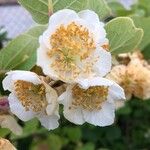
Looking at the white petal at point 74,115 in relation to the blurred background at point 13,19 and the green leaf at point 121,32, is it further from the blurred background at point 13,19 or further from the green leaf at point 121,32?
the blurred background at point 13,19

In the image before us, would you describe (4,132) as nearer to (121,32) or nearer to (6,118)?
(6,118)

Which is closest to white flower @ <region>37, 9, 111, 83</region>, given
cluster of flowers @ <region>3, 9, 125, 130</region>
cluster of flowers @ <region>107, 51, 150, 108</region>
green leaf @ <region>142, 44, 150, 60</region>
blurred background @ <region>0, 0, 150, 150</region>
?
cluster of flowers @ <region>3, 9, 125, 130</region>

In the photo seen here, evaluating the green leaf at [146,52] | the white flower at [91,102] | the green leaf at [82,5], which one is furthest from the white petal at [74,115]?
the green leaf at [146,52]

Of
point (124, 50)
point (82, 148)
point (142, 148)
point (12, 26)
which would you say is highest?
point (124, 50)

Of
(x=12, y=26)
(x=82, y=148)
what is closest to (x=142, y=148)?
(x=82, y=148)

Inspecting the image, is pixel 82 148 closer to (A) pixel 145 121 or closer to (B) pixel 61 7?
(A) pixel 145 121

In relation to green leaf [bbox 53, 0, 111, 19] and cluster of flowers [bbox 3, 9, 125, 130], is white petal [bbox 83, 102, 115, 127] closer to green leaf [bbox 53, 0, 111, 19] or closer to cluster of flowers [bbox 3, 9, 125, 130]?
cluster of flowers [bbox 3, 9, 125, 130]
